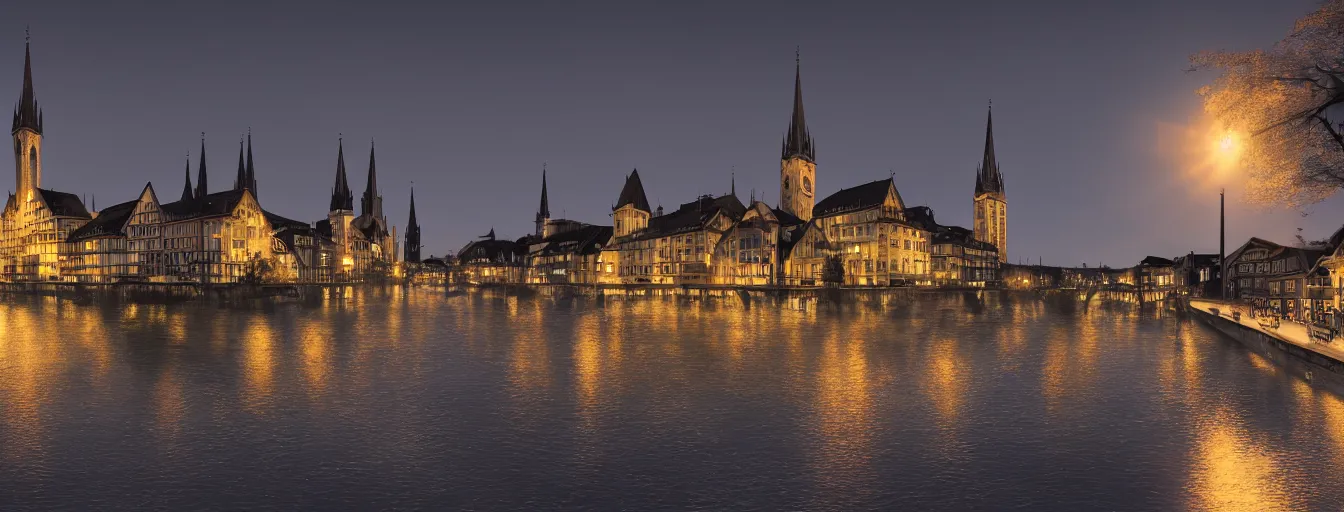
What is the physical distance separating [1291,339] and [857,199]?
9980 cm

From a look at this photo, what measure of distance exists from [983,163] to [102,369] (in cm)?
19650

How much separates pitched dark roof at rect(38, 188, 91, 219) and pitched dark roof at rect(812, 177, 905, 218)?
144m

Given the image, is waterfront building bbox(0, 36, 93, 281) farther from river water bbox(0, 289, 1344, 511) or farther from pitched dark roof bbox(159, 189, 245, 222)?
river water bbox(0, 289, 1344, 511)

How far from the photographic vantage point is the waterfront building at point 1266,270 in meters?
55.7

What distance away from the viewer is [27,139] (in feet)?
514

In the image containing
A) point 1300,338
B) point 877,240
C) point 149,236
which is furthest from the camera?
point 149,236

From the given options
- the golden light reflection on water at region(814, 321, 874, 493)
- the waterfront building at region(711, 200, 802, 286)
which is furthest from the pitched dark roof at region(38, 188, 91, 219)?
the golden light reflection on water at region(814, 321, 874, 493)

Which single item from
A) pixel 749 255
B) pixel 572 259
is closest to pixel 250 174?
pixel 572 259

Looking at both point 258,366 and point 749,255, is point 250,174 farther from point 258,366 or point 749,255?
point 258,366

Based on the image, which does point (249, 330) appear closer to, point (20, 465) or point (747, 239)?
→ point (20, 465)

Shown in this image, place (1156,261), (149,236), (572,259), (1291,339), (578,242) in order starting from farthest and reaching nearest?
(578,242)
(572,259)
(1156,261)
(149,236)
(1291,339)

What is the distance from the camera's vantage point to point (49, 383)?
20891 mm

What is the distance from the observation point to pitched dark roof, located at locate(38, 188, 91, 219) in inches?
5792

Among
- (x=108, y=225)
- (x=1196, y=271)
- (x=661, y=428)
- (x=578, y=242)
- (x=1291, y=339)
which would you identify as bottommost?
(x=661, y=428)
